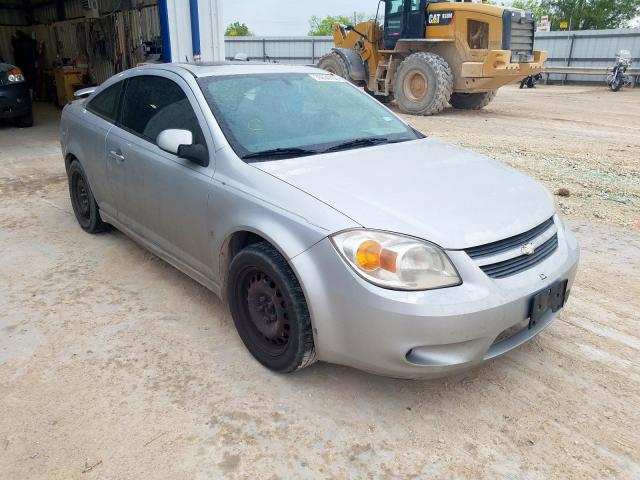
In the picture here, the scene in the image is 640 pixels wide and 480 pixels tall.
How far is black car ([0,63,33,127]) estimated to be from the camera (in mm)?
9852

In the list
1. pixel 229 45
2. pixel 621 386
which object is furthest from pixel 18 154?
pixel 229 45

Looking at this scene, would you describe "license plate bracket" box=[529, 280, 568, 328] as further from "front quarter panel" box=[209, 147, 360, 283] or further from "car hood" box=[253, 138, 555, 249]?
"front quarter panel" box=[209, 147, 360, 283]

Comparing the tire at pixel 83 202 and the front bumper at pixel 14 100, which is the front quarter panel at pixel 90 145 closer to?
the tire at pixel 83 202

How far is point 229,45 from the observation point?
2761 centimetres

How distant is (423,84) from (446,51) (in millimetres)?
881

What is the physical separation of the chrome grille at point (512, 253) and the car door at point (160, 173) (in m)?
1.49

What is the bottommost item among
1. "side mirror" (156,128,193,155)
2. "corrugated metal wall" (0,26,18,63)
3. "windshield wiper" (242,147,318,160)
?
"windshield wiper" (242,147,318,160)

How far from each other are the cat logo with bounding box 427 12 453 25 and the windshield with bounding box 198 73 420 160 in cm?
896

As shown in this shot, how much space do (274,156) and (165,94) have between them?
1.11 metres

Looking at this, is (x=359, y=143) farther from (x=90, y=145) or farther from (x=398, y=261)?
(x=90, y=145)

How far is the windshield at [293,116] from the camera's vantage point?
2.95 metres

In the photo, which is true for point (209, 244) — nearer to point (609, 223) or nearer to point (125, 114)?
point (125, 114)

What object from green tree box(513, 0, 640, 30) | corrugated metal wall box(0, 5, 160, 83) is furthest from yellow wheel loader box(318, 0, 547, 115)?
green tree box(513, 0, 640, 30)

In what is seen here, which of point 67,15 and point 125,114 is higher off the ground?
point 67,15
